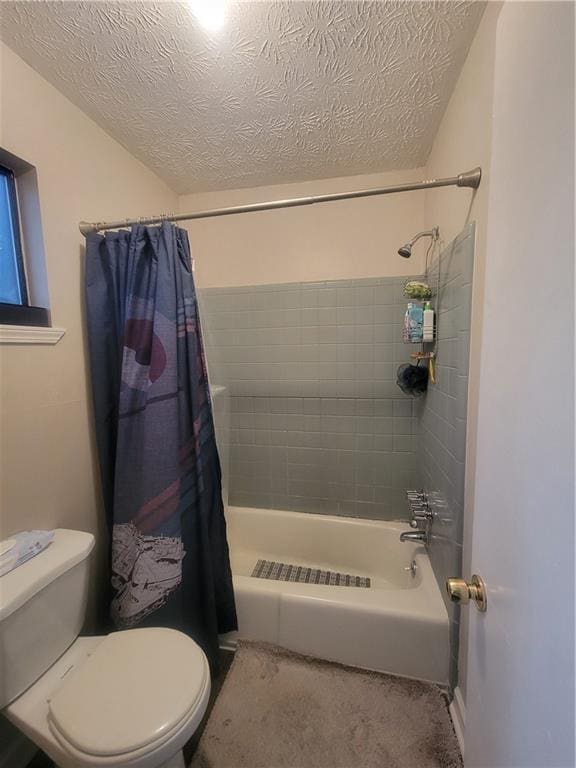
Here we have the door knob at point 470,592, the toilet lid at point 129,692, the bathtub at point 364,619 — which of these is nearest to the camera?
the door knob at point 470,592

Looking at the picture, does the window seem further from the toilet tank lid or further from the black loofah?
the black loofah

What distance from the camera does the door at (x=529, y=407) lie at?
13.5 inches

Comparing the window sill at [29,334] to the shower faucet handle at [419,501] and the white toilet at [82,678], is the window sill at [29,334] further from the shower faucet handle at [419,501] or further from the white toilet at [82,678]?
the shower faucet handle at [419,501]

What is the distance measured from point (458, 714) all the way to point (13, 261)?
7.84 feet

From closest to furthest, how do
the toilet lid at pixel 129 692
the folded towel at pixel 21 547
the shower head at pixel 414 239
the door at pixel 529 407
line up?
the door at pixel 529 407 → the toilet lid at pixel 129 692 → the folded towel at pixel 21 547 → the shower head at pixel 414 239

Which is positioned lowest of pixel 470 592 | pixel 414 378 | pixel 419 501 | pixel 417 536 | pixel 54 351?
pixel 417 536

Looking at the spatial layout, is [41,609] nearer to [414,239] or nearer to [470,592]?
[470,592]

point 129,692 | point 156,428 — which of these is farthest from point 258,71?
point 129,692

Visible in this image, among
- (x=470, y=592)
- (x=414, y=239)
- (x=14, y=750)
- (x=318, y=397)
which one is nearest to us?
(x=470, y=592)

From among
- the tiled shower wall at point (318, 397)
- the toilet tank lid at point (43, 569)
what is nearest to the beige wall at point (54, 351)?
the toilet tank lid at point (43, 569)

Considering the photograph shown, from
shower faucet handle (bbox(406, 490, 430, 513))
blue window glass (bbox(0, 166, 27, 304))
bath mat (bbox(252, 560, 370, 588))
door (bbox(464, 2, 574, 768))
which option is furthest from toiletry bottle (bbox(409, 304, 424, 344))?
blue window glass (bbox(0, 166, 27, 304))

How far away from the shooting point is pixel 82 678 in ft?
3.06

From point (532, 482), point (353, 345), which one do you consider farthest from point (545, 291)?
point (353, 345)

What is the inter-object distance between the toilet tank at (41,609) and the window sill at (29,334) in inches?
28.2
